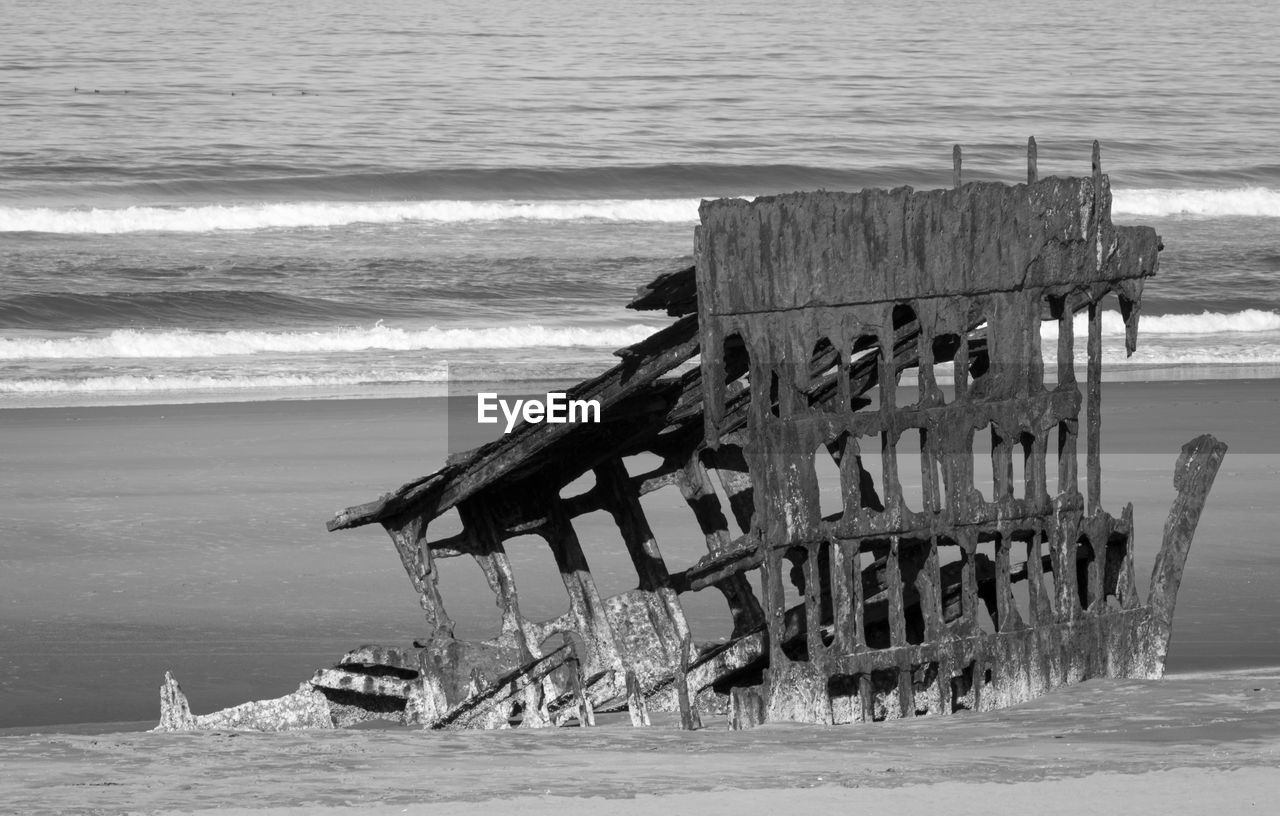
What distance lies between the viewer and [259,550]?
10.1 m

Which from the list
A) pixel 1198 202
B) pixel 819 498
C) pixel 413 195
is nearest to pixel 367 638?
pixel 819 498

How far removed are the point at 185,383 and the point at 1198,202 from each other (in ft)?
62.8

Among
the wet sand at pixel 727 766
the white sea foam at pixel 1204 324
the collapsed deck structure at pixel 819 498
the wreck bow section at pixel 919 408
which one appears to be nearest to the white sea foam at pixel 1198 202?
the white sea foam at pixel 1204 324

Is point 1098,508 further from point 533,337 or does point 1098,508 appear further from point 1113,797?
point 533,337

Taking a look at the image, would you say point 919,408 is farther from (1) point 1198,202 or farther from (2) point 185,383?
(1) point 1198,202

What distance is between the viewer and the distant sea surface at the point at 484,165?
1867 cm

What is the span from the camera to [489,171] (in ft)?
98.4

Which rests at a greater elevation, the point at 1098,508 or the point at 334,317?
the point at 334,317

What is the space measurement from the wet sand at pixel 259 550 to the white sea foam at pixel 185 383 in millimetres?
1416

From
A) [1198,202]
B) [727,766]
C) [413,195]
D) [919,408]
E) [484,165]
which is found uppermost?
[484,165]

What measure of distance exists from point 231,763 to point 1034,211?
3.36m

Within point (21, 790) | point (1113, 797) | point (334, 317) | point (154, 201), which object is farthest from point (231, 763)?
point (154, 201)

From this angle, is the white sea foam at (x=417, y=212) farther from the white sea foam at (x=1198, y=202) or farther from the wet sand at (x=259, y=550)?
the wet sand at (x=259, y=550)

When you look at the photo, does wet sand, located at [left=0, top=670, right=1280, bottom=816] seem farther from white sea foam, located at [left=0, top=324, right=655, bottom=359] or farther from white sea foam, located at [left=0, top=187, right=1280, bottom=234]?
white sea foam, located at [left=0, top=187, right=1280, bottom=234]
